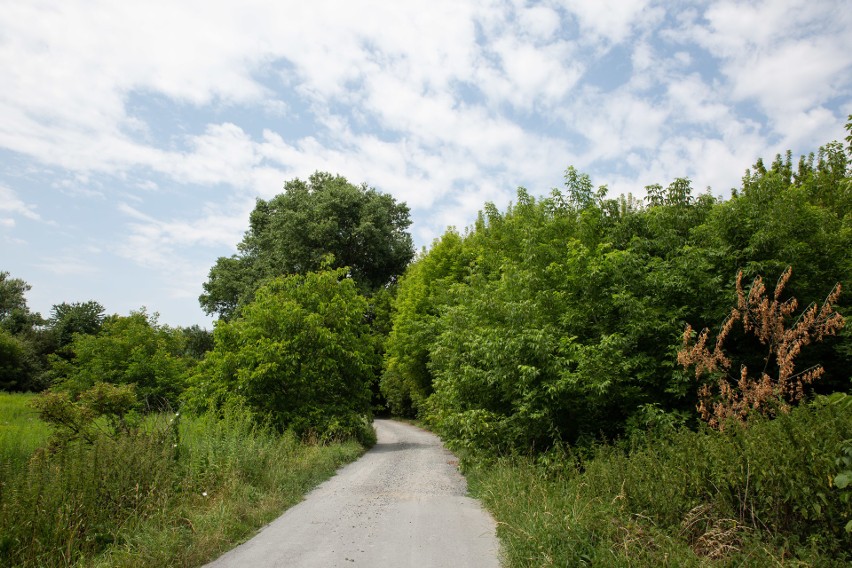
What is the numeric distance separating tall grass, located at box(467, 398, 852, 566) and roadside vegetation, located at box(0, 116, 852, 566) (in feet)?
0.10

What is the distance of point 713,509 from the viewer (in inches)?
241

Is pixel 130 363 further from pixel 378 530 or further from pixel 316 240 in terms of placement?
pixel 378 530

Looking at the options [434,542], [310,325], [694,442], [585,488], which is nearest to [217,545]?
[434,542]

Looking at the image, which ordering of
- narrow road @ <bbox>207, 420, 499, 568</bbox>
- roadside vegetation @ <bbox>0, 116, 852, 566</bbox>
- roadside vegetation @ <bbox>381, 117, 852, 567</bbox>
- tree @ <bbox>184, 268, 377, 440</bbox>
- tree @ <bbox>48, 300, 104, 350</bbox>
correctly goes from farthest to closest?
tree @ <bbox>48, 300, 104, 350</bbox> → tree @ <bbox>184, 268, 377, 440</bbox> → narrow road @ <bbox>207, 420, 499, 568</bbox> → roadside vegetation @ <bbox>0, 116, 852, 566</bbox> → roadside vegetation @ <bbox>381, 117, 852, 567</bbox>

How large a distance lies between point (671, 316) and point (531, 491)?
5.66m

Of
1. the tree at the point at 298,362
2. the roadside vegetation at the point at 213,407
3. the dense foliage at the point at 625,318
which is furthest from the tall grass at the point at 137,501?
the tree at the point at 298,362

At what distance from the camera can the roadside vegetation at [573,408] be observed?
5.86 meters

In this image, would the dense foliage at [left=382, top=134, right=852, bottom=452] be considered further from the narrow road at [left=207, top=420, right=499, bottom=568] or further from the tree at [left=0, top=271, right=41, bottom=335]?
the tree at [left=0, top=271, right=41, bottom=335]

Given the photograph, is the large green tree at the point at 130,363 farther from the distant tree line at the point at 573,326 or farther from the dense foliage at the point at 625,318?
the dense foliage at the point at 625,318

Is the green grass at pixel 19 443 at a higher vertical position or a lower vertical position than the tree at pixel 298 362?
lower

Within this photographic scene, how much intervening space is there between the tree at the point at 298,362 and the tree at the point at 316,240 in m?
13.3

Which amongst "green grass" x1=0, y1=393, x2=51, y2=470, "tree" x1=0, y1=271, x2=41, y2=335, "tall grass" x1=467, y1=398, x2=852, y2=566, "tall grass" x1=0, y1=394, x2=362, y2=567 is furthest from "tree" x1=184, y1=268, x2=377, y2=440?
"tree" x1=0, y1=271, x2=41, y2=335

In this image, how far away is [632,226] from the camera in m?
15.9

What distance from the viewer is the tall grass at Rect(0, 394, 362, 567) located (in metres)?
6.30
